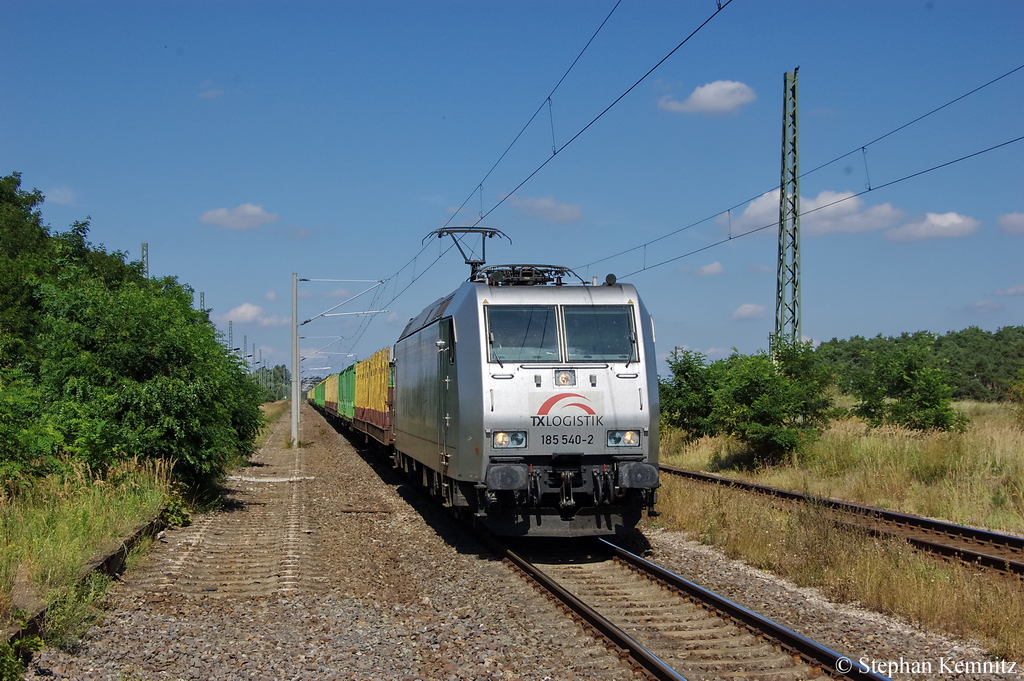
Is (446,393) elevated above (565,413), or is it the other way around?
(446,393)

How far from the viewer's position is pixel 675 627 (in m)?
7.68

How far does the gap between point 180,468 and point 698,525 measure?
838 cm

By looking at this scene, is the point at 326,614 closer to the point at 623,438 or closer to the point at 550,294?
the point at 623,438

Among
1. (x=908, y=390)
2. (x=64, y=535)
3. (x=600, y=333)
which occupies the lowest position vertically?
(x=64, y=535)

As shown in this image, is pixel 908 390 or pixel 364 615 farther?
pixel 908 390

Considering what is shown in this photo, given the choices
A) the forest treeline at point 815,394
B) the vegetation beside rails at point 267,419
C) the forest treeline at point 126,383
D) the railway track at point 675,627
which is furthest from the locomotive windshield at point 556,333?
the vegetation beside rails at point 267,419

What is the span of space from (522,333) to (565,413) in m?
1.18

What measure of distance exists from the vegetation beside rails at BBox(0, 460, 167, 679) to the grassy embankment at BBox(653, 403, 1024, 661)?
270 inches

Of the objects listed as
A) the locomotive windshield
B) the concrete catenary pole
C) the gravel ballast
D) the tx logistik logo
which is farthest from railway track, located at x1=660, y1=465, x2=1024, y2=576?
the concrete catenary pole

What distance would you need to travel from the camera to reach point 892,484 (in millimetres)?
15727

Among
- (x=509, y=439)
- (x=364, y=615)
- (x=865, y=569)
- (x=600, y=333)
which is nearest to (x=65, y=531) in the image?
(x=364, y=615)

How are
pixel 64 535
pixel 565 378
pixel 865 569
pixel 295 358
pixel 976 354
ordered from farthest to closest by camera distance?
1. pixel 976 354
2. pixel 295 358
3. pixel 565 378
4. pixel 64 535
5. pixel 865 569

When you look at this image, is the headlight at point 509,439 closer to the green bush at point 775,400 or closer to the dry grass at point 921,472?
the dry grass at point 921,472

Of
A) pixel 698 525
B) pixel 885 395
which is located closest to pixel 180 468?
pixel 698 525
